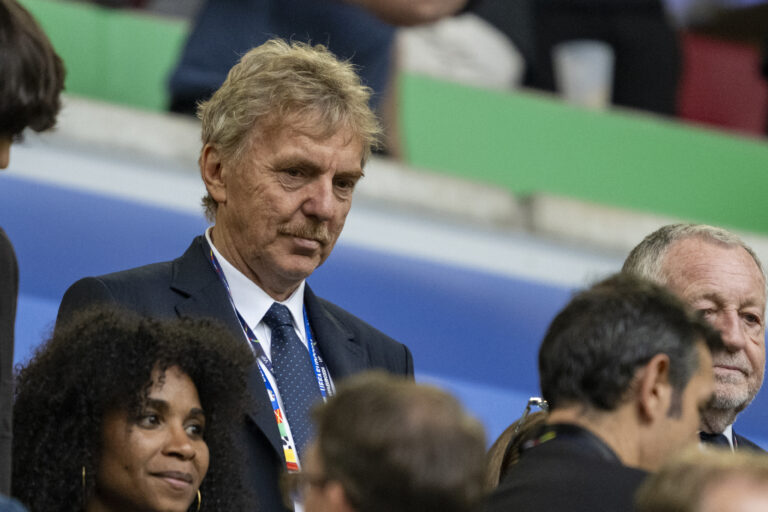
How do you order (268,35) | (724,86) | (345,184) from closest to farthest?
(345,184) → (268,35) → (724,86)

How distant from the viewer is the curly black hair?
195cm

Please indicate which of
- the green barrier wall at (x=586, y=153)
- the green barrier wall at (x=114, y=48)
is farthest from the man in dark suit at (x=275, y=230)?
the green barrier wall at (x=586, y=153)

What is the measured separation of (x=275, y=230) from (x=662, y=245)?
74cm

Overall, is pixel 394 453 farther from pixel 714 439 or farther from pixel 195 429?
pixel 714 439

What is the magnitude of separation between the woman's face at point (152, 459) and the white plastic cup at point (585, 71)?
347cm

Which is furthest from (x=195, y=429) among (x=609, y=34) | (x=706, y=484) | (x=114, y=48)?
(x=609, y=34)

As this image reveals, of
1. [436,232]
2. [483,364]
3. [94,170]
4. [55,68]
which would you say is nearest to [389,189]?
[436,232]

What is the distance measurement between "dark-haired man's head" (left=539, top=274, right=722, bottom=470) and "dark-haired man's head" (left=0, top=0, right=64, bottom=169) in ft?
2.29

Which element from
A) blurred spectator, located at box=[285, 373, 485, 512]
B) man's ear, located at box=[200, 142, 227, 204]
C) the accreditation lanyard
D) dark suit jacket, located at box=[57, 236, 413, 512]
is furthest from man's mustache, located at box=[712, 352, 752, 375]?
blurred spectator, located at box=[285, 373, 485, 512]

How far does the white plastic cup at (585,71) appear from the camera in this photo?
522 cm

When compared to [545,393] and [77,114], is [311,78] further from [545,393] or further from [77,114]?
[77,114]

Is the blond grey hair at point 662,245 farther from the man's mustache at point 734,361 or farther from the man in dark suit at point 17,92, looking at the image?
the man in dark suit at point 17,92

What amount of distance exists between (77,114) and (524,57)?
6.02 ft

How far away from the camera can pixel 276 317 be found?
2.21 m
